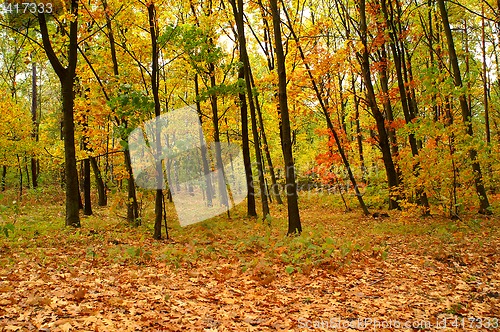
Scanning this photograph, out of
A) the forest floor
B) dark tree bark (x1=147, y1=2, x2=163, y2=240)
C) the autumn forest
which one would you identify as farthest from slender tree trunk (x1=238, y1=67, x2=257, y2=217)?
the forest floor

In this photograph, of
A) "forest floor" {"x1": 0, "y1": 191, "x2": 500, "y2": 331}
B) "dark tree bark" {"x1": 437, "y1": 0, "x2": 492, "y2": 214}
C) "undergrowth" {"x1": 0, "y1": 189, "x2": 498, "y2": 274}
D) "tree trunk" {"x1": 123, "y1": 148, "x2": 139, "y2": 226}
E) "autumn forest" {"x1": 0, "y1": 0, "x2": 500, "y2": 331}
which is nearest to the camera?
Result: "forest floor" {"x1": 0, "y1": 191, "x2": 500, "y2": 331}

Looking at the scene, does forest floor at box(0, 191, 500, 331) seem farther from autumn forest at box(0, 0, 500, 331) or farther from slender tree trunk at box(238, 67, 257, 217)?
slender tree trunk at box(238, 67, 257, 217)

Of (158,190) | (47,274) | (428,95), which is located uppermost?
Answer: (428,95)

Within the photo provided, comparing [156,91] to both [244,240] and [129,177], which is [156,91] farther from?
[244,240]

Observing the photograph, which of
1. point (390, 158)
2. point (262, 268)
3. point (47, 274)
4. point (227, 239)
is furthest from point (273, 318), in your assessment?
point (390, 158)

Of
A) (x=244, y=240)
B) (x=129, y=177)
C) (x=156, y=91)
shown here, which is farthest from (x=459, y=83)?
(x=129, y=177)

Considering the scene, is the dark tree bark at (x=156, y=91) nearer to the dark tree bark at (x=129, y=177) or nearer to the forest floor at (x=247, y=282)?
the forest floor at (x=247, y=282)

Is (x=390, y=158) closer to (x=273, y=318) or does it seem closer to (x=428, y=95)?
(x=428, y=95)

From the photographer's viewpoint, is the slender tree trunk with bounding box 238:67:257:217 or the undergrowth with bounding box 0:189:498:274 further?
the slender tree trunk with bounding box 238:67:257:217

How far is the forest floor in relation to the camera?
445 cm

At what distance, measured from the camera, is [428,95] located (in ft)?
35.4

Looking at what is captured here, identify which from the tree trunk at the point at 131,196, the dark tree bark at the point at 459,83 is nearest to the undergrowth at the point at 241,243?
the tree trunk at the point at 131,196

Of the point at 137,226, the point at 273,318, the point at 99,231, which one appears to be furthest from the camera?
the point at 137,226

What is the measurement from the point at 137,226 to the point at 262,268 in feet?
22.8
